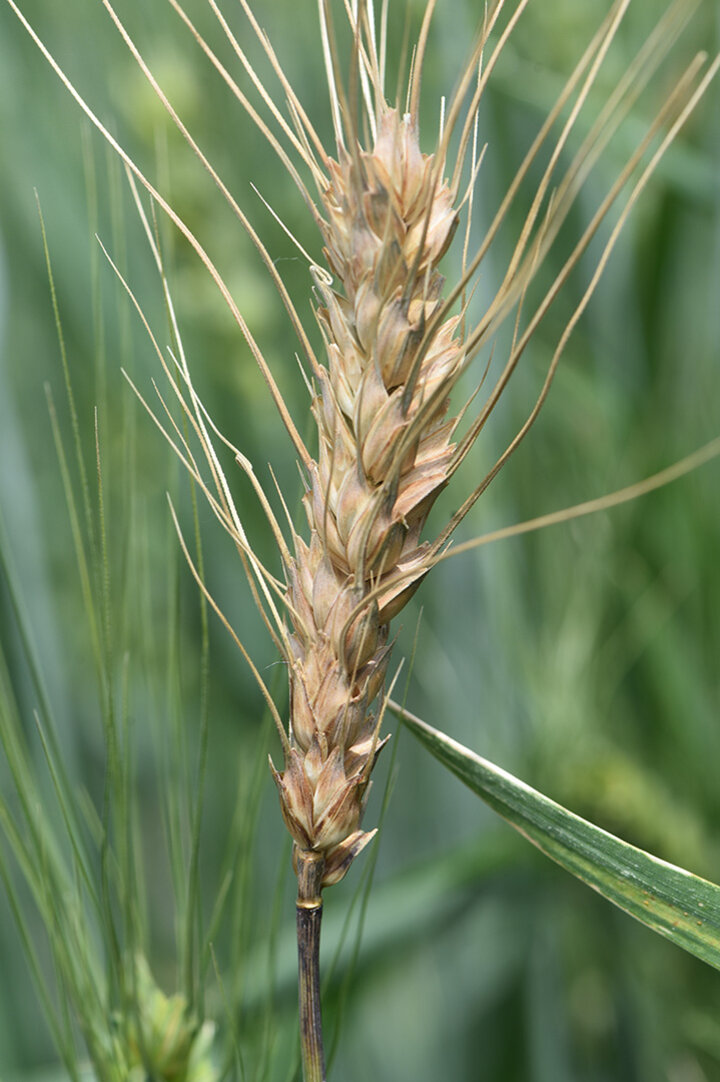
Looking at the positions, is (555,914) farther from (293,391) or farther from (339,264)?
(339,264)

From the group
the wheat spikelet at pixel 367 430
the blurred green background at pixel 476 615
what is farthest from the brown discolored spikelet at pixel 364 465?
the blurred green background at pixel 476 615

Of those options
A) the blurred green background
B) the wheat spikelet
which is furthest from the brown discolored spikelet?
the blurred green background

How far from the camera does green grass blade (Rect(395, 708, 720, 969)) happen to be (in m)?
0.32

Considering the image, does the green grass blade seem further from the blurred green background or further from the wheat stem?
the blurred green background

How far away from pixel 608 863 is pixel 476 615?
526 millimetres

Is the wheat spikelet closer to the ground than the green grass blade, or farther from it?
farther from it

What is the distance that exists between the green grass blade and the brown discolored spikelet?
1.4 inches

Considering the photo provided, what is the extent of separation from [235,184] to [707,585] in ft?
1.95

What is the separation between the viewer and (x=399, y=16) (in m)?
0.93

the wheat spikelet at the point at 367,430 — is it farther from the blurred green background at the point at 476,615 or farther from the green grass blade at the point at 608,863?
the blurred green background at the point at 476,615

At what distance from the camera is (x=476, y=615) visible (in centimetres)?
85

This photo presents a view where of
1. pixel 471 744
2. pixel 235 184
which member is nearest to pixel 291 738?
pixel 471 744

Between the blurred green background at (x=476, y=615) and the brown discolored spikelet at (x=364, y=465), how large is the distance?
1.25ft

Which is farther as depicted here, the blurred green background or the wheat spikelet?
the blurred green background
